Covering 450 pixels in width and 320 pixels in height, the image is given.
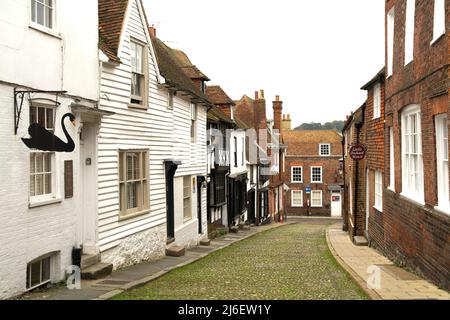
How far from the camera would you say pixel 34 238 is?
9.14 m

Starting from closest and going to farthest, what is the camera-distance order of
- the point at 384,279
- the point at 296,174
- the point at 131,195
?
the point at 384,279
the point at 131,195
the point at 296,174

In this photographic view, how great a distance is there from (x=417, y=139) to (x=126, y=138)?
7272 mm

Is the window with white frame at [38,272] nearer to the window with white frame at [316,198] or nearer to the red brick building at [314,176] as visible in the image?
the red brick building at [314,176]

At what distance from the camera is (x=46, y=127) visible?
969 cm

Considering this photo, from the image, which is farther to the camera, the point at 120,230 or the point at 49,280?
the point at 120,230

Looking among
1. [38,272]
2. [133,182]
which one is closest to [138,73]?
[133,182]

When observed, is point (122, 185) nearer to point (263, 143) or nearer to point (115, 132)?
point (115, 132)

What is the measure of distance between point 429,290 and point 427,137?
3.09 metres

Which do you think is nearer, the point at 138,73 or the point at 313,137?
the point at 138,73

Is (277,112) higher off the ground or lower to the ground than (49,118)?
higher

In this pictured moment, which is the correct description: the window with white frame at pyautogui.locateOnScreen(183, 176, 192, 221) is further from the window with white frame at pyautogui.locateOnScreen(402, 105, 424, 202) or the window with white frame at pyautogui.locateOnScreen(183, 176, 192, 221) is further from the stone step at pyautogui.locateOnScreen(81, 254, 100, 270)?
the window with white frame at pyautogui.locateOnScreen(402, 105, 424, 202)

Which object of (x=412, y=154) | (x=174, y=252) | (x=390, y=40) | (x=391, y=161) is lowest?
(x=174, y=252)

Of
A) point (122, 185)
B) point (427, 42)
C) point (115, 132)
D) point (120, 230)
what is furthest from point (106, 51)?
point (427, 42)

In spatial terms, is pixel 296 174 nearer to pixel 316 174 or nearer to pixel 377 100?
pixel 316 174
